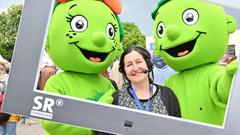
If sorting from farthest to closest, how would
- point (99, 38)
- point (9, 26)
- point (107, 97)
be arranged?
point (9, 26) → point (99, 38) → point (107, 97)

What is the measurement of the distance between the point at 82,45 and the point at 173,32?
0.46 meters

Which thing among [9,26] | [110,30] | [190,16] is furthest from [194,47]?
[9,26]

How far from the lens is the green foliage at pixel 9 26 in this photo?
212 centimetres

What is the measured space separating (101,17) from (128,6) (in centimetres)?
25

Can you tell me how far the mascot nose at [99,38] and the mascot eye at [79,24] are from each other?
77mm

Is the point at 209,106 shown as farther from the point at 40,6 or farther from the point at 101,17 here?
the point at 40,6

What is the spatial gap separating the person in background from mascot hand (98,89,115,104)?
22 cm

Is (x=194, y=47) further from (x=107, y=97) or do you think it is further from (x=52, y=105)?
(x=52, y=105)

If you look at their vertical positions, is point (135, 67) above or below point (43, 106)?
above

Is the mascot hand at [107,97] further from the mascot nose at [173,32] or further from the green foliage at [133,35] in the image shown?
the mascot nose at [173,32]

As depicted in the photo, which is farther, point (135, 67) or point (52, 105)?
point (135, 67)

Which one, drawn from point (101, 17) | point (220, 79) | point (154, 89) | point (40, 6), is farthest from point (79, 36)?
point (220, 79)

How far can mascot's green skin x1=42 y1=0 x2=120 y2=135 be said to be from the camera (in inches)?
80.2

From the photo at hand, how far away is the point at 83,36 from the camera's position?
2.05 m
